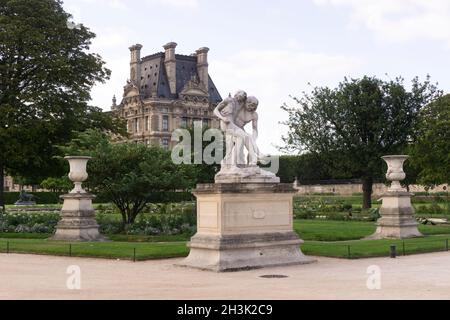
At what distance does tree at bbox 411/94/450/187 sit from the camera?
43.8 m

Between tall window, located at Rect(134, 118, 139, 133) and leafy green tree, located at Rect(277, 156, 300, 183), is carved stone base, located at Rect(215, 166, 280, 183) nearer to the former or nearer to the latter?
leafy green tree, located at Rect(277, 156, 300, 183)

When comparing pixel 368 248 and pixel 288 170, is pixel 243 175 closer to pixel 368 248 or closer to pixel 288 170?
pixel 368 248

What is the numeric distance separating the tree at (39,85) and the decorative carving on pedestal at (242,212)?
21147mm

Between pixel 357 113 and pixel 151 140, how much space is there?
209ft

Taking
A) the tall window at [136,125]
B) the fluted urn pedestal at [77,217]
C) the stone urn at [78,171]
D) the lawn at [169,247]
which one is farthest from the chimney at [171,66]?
the lawn at [169,247]

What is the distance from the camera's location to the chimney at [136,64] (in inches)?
4186

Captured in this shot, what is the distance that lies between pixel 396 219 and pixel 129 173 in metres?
10.6

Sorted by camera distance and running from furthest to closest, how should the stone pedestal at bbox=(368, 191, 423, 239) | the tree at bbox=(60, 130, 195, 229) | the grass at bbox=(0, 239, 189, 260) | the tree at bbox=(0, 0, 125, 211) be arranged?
1. the tree at bbox=(0, 0, 125, 211)
2. the tree at bbox=(60, 130, 195, 229)
3. the stone pedestal at bbox=(368, 191, 423, 239)
4. the grass at bbox=(0, 239, 189, 260)

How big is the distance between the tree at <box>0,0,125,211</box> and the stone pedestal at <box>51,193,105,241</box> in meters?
12.5

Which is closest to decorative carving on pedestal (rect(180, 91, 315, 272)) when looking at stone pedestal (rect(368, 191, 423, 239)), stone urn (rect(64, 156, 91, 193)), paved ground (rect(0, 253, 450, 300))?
paved ground (rect(0, 253, 450, 300))

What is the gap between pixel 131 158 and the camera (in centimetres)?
2650

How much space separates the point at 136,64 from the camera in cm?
10694

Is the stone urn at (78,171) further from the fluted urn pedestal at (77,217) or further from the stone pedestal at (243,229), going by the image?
the stone pedestal at (243,229)

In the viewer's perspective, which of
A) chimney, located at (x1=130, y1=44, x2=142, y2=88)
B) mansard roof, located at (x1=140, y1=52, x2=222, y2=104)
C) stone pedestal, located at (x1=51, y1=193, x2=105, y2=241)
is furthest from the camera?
chimney, located at (x1=130, y1=44, x2=142, y2=88)
